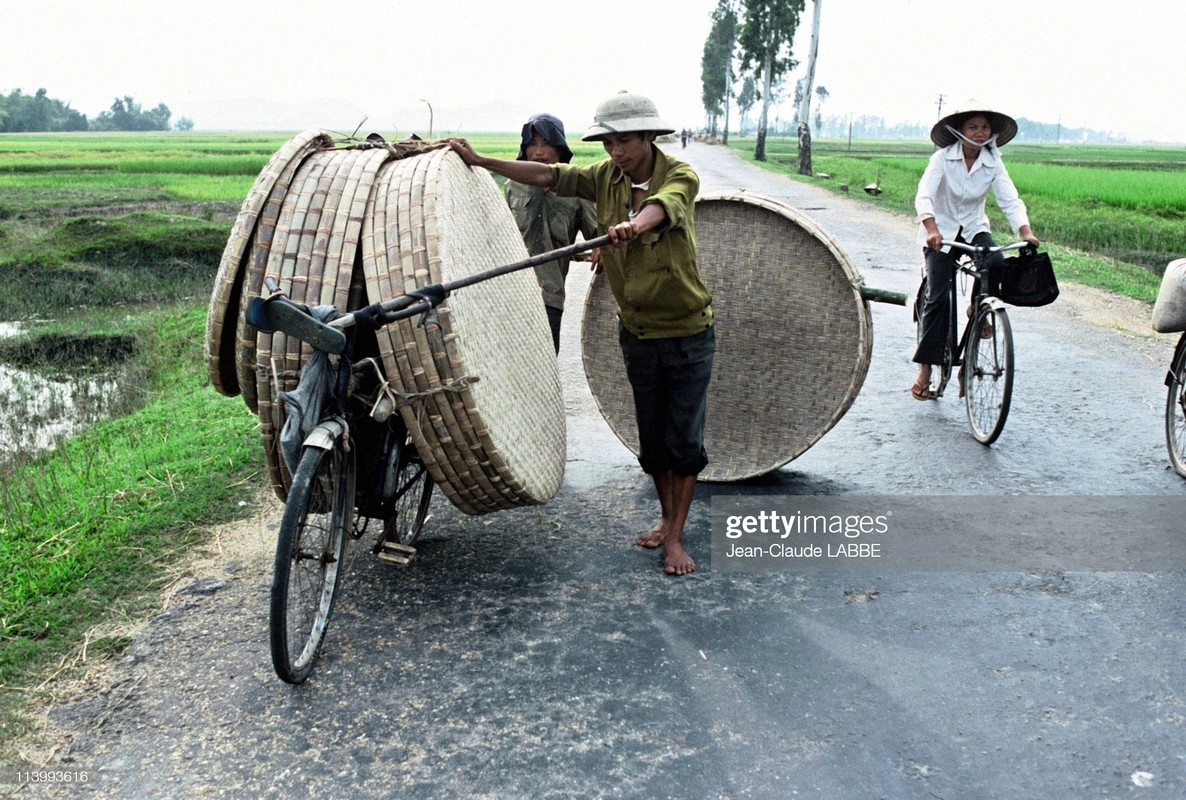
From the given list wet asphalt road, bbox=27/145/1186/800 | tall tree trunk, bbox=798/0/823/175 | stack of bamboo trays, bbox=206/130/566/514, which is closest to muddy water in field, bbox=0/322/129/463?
wet asphalt road, bbox=27/145/1186/800

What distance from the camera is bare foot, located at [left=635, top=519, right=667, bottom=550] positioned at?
13.8 feet

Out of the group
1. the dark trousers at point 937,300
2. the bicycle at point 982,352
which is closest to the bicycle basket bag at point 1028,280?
the bicycle at point 982,352

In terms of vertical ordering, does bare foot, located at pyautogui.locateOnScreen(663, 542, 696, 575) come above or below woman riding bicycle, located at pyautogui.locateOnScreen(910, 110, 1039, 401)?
below

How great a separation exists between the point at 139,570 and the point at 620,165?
2329 mm

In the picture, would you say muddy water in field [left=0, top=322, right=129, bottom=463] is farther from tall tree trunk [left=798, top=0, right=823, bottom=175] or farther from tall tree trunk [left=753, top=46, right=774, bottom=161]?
tall tree trunk [left=753, top=46, right=774, bottom=161]

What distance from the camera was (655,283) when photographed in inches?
148

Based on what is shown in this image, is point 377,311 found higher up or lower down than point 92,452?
higher up

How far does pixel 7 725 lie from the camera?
2.89 metres

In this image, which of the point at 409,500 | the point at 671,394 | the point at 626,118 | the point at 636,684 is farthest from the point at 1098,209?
the point at 636,684

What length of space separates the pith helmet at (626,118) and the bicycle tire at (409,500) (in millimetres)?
1276

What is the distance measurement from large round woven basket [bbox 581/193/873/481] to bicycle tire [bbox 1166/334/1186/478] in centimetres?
159

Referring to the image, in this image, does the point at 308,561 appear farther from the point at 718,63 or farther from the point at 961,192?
the point at 718,63

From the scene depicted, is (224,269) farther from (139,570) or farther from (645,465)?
(645,465)

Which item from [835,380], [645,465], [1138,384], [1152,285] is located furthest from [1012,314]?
[645,465]
